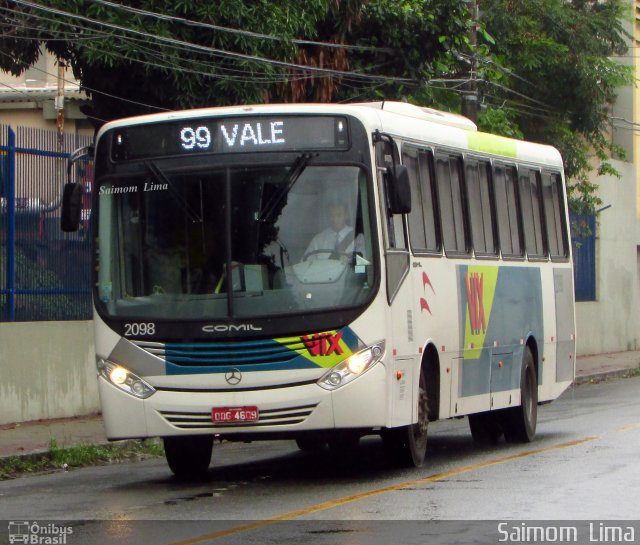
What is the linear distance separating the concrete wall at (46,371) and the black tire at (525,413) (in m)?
5.70

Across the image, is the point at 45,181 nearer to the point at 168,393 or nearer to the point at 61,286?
the point at 61,286

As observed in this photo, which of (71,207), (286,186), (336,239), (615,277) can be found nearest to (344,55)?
(71,207)

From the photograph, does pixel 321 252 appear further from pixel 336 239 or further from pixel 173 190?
pixel 173 190

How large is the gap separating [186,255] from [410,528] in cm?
355

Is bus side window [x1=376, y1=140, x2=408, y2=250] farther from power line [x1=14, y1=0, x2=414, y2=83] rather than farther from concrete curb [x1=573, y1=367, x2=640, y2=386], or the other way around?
concrete curb [x1=573, y1=367, x2=640, y2=386]

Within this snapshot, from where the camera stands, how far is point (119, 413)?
11.5 meters

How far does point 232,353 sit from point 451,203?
337 centimetres

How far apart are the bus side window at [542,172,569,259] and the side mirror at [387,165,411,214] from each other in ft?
17.8

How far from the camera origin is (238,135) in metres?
11.6

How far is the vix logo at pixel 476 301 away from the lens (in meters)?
13.8

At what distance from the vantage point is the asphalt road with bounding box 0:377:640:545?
8867 mm

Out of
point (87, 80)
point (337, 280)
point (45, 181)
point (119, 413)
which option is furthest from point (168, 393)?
point (87, 80)

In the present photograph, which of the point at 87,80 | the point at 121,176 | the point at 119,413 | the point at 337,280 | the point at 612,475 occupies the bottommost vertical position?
the point at 612,475

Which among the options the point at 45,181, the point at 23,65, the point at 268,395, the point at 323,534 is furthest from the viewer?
the point at 23,65
